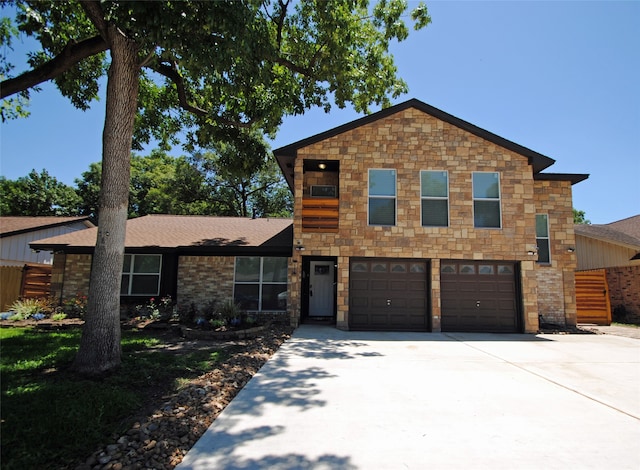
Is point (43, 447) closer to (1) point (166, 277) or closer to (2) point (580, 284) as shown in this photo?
(1) point (166, 277)

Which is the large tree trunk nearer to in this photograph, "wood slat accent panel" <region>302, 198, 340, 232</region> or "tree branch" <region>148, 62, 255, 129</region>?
"tree branch" <region>148, 62, 255, 129</region>

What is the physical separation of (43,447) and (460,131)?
41.9 ft

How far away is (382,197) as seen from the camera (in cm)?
1195

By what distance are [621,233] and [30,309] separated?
25.2 meters

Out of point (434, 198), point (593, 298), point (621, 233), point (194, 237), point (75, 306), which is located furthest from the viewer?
point (621, 233)

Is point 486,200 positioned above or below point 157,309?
above

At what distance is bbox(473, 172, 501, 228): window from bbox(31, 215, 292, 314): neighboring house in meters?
6.44

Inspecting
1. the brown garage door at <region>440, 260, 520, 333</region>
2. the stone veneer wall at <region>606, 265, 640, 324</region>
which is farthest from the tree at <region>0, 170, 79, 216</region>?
the stone veneer wall at <region>606, 265, 640, 324</region>

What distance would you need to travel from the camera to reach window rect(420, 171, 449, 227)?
11914 millimetres

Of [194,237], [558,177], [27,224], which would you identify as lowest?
[194,237]

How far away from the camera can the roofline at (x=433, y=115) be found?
39.0ft

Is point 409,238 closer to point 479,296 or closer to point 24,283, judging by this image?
point 479,296

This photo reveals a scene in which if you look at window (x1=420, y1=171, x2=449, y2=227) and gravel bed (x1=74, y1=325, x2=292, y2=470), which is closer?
gravel bed (x1=74, y1=325, x2=292, y2=470)

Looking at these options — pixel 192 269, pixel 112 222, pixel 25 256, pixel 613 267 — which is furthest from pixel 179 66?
pixel 613 267
